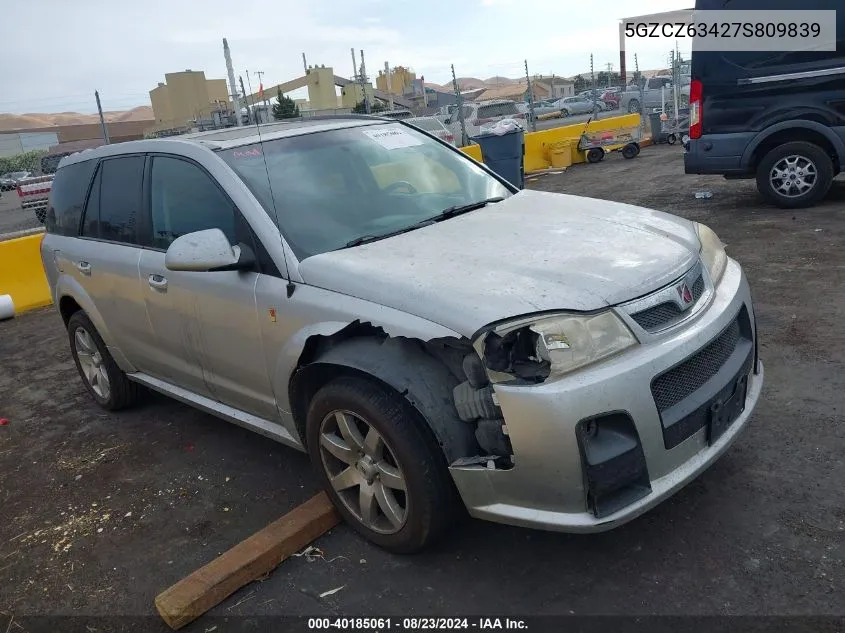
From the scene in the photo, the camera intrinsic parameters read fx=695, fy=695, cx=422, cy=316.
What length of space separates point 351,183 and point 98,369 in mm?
2523

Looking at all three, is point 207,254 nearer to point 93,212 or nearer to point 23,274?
point 93,212

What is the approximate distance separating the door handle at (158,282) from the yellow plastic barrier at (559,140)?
13231mm

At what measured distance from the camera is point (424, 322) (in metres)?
2.51

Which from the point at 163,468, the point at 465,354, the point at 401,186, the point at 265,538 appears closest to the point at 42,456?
the point at 163,468

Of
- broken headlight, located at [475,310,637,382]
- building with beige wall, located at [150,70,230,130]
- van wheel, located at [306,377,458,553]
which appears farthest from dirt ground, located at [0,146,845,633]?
building with beige wall, located at [150,70,230,130]

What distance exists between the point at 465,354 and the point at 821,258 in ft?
16.4

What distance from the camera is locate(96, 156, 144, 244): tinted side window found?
3.99 meters

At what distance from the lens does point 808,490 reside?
2.96m

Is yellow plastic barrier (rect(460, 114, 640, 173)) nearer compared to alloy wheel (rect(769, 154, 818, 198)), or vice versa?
alloy wheel (rect(769, 154, 818, 198))

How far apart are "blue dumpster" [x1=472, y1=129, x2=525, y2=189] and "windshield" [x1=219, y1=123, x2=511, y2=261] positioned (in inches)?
310

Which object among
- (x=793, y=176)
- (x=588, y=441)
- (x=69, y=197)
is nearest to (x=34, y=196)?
(x=69, y=197)

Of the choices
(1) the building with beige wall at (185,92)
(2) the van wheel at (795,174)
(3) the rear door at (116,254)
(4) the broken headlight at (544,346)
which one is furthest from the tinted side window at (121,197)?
(1) the building with beige wall at (185,92)

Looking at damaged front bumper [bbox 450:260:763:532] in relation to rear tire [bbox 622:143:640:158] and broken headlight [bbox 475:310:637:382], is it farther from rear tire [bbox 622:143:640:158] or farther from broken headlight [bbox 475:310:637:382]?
rear tire [bbox 622:143:640:158]

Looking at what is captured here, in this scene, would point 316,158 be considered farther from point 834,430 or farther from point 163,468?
point 834,430
